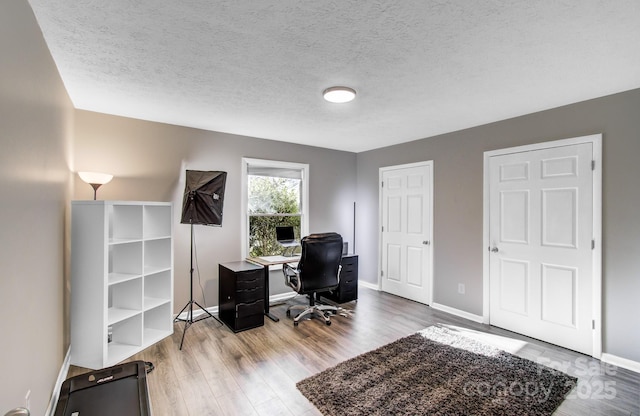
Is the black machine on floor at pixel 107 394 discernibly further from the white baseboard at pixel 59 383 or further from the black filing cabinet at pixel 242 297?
the black filing cabinet at pixel 242 297

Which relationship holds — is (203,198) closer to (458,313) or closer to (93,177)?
(93,177)

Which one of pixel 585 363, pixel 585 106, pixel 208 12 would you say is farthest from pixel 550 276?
pixel 208 12

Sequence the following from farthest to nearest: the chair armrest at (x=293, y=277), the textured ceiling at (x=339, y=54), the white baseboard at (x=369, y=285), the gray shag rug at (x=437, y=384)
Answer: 1. the white baseboard at (x=369, y=285)
2. the chair armrest at (x=293, y=277)
3. the gray shag rug at (x=437, y=384)
4. the textured ceiling at (x=339, y=54)

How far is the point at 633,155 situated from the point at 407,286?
2.97 m

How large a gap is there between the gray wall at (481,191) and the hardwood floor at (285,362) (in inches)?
18.4

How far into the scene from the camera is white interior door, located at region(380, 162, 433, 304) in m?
4.30

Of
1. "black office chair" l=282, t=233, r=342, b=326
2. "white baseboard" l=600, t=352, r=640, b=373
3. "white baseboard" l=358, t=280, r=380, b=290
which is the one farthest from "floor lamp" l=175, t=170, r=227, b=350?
"white baseboard" l=600, t=352, r=640, b=373

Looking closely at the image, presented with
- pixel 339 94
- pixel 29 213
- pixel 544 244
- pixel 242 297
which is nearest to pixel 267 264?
pixel 242 297

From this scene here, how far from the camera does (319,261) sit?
356 cm

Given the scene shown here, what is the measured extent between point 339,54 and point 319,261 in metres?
2.33

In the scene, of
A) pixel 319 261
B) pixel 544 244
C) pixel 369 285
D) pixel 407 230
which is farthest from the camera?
pixel 369 285

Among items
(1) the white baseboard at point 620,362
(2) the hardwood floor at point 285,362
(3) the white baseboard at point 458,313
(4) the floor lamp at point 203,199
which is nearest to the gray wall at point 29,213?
(2) the hardwood floor at point 285,362

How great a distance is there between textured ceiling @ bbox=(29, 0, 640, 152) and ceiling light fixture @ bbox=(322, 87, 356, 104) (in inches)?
2.9

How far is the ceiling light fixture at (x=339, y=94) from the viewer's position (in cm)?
254
